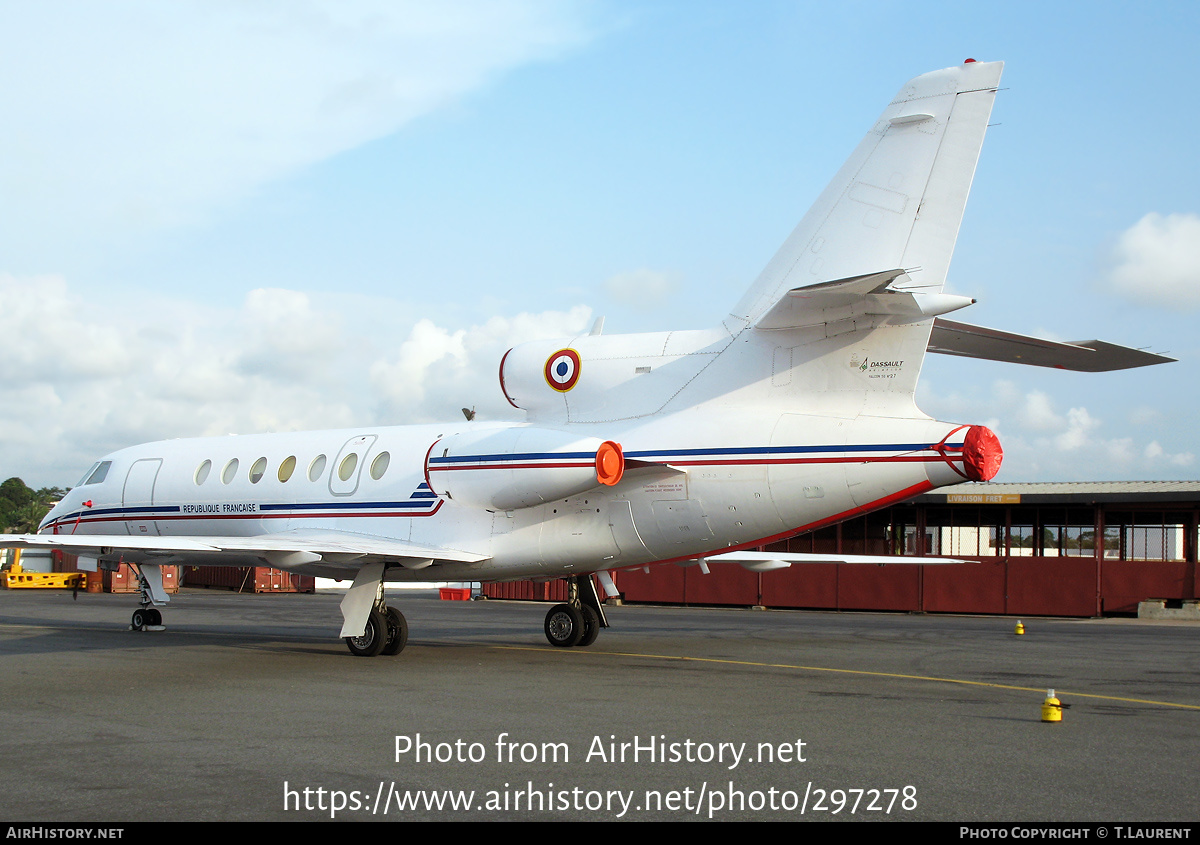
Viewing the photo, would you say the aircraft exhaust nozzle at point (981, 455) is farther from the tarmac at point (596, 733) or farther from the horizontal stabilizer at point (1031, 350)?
the tarmac at point (596, 733)

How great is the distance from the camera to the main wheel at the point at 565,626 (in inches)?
678

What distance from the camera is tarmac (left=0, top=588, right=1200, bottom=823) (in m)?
6.36

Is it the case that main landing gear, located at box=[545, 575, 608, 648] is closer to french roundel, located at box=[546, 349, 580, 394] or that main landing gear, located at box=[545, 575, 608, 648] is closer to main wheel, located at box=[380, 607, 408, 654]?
main wheel, located at box=[380, 607, 408, 654]

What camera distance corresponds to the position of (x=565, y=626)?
17312 mm

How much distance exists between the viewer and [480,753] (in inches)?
314

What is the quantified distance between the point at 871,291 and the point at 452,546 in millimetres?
7414

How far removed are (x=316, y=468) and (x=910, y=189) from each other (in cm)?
1049

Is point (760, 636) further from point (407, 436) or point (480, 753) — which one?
point (480, 753)

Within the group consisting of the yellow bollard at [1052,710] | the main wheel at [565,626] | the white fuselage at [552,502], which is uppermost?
the white fuselage at [552,502]

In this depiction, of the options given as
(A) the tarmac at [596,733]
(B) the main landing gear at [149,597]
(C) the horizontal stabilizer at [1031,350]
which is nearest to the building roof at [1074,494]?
(A) the tarmac at [596,733]

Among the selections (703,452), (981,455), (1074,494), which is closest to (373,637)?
(703,452)

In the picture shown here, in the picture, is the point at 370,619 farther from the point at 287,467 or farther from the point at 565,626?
the point at 287,467

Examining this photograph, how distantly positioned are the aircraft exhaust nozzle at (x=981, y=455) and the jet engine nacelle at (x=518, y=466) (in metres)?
4.18

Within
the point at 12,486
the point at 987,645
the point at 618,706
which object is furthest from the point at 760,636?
the point at 12,486
